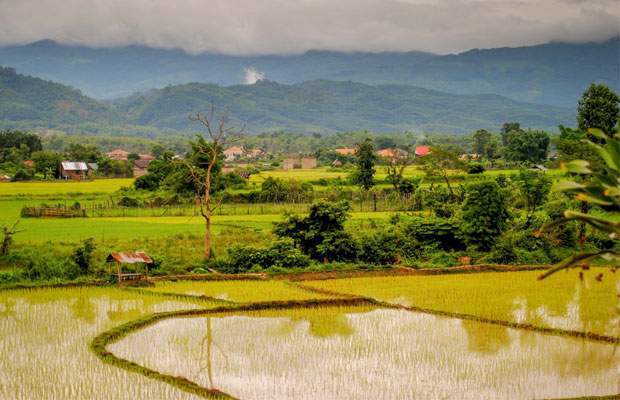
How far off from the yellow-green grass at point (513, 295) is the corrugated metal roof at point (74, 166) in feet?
157

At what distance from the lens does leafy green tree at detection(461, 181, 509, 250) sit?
19516mm

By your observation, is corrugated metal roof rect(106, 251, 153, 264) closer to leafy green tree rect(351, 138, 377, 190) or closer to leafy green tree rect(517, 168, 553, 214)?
leafy green tree rect(517, 168, 553, 214)

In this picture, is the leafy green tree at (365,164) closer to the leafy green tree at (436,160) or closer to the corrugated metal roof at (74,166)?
the leafy green tree at (436,160)

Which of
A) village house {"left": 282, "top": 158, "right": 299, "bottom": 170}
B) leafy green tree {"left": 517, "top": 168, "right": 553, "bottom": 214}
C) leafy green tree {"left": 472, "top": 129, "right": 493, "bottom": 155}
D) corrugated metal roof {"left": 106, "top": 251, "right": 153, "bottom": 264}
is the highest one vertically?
leafy green tree {"left": 472, "top": 129, "right": 493, "bottom": 155}

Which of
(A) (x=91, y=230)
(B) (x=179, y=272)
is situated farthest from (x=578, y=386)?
(A) (x=91, y=230)

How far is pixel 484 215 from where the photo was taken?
19.5 m

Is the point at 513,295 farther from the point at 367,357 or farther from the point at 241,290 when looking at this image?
the point at 241,290

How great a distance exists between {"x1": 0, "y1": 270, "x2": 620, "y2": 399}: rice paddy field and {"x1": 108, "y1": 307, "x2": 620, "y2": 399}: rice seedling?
0.02 meters

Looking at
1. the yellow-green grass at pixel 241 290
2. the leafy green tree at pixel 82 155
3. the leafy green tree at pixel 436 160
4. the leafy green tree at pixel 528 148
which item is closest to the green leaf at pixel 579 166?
the yellow-green grass at pixel 241 290

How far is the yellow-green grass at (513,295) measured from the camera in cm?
1230

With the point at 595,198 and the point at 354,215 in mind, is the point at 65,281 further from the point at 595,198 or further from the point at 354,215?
the point at 354,215

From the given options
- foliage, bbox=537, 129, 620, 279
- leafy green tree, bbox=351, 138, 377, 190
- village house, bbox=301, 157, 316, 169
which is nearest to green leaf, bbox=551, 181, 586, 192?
foliage, bbox=537, 129, 620, 279

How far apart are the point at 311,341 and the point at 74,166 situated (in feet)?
176

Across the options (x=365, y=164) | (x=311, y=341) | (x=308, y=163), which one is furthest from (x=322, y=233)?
(x=308, y=163)
